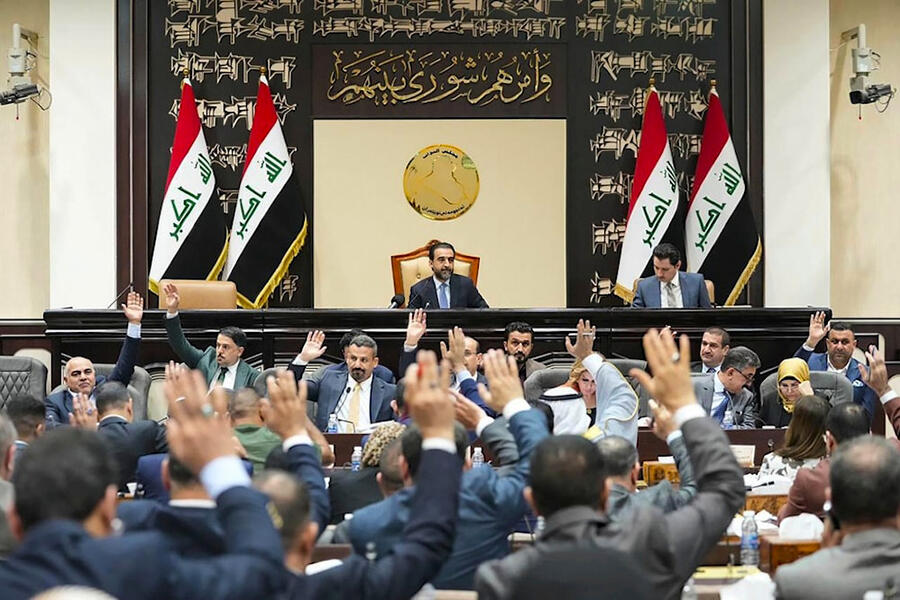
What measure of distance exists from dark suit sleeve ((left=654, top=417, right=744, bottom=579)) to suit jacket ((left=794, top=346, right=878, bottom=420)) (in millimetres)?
5174

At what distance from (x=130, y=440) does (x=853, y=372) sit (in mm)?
5064

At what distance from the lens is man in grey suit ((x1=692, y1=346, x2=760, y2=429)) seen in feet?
25.2

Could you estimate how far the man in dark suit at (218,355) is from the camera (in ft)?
26.7

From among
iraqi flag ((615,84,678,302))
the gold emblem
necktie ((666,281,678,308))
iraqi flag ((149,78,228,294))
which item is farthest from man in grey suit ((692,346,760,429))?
iraqi flag ((149,78,228,294))

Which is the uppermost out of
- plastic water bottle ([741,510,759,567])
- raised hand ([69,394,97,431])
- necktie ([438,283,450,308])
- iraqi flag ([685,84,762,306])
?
iraqi flag ([685,84,762,306])

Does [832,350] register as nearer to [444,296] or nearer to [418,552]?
[444,296]

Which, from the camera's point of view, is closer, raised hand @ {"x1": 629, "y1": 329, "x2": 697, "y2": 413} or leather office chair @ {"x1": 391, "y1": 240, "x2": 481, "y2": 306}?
raised hand @ {"x1": 629, "y1": 329, "x2": 697, "y2": 413}

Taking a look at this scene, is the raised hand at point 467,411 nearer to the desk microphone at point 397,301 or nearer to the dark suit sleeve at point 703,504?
the dark suit sleeve at point 703,504

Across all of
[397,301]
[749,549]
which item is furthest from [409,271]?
[749,549]

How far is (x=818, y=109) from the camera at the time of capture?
1106cm

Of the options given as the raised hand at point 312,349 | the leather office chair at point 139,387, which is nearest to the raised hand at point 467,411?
the raised hand at point 312,349

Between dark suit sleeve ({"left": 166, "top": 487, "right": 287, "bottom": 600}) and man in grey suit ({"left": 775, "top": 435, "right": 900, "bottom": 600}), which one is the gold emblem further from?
dark suit sleeve ({"left": 166, "top": 487, "right": 287, "bottom": 600})

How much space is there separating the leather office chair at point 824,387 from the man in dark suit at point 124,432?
3890mm

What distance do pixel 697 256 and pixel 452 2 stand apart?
3.02m
